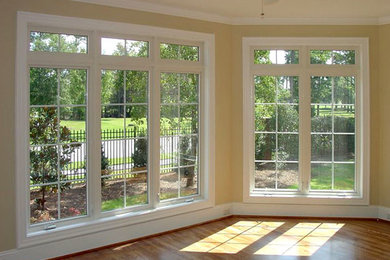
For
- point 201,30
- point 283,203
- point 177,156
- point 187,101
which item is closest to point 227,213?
point 283,203

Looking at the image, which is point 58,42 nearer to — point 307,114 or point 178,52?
point 178,52

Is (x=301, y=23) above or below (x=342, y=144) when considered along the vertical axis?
above

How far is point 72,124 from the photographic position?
473 centimetres

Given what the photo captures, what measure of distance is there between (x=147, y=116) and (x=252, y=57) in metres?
1.87

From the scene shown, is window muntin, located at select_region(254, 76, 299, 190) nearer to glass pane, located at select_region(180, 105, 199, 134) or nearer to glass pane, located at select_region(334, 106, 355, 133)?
glass pane, located at select_region(334, 106, 355, 133)

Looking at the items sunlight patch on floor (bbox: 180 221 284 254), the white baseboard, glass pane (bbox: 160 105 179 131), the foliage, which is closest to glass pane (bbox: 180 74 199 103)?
glass pane (bbox: 160 105 179 131)

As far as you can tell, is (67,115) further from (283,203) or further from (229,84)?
(283,203)

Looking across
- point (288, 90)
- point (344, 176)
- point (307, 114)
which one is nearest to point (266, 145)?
point (307, 114)

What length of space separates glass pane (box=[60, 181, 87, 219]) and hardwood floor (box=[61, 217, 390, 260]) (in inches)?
18.9

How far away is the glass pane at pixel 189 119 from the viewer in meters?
5.75

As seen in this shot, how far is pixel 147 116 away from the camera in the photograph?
537cm

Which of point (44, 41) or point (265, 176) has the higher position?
point (44, 41)

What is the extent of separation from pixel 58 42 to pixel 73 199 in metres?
1.73

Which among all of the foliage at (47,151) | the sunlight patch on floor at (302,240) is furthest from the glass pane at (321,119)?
the foliage at (47,151)
